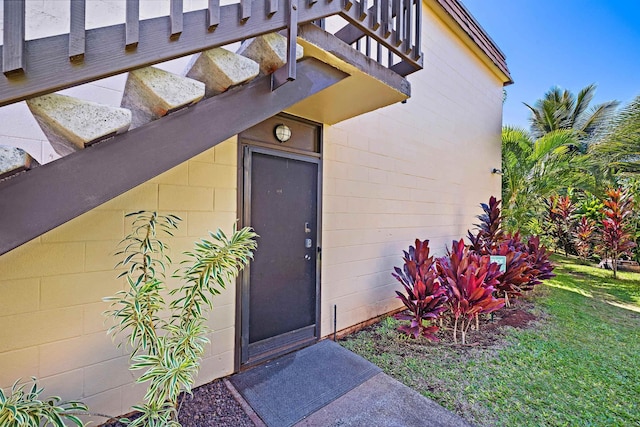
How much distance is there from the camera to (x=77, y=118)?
1.15 meters

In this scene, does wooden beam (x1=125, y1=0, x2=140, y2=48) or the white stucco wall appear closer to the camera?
wooden beam (x1=125, y1=0, x2=140, y2=48)

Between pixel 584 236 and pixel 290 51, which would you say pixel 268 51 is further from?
pixel 584 236

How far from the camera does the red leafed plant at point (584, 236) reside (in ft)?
27.6

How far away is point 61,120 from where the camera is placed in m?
1.13

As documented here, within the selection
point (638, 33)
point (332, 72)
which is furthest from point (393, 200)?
point (638, 33)

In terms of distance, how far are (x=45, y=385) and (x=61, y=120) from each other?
1.73 m

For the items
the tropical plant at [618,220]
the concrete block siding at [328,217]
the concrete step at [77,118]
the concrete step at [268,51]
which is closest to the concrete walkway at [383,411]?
the concrete block siding at [328,217]

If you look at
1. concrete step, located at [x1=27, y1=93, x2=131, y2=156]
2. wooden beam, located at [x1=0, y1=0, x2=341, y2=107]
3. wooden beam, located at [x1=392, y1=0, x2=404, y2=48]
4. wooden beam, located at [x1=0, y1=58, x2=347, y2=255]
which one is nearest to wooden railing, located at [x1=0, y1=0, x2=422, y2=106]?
wooden beam, located at [x1=0, y1=0, x2=341, y2=107]

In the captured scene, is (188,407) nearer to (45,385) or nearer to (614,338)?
(45,385)

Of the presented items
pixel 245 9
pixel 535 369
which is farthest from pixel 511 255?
pixel 245 9

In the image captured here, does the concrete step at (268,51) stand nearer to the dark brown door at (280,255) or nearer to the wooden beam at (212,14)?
the wooden beam at (212,14)

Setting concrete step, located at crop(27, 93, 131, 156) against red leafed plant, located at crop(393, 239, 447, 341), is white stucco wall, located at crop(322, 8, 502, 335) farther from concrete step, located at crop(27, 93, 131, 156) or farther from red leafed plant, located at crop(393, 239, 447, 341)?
concrete step, located at crop(27, 93, 131, 156)

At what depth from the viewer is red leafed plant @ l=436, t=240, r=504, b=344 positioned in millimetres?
A: 3254

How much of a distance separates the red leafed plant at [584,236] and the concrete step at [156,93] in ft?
35.5
